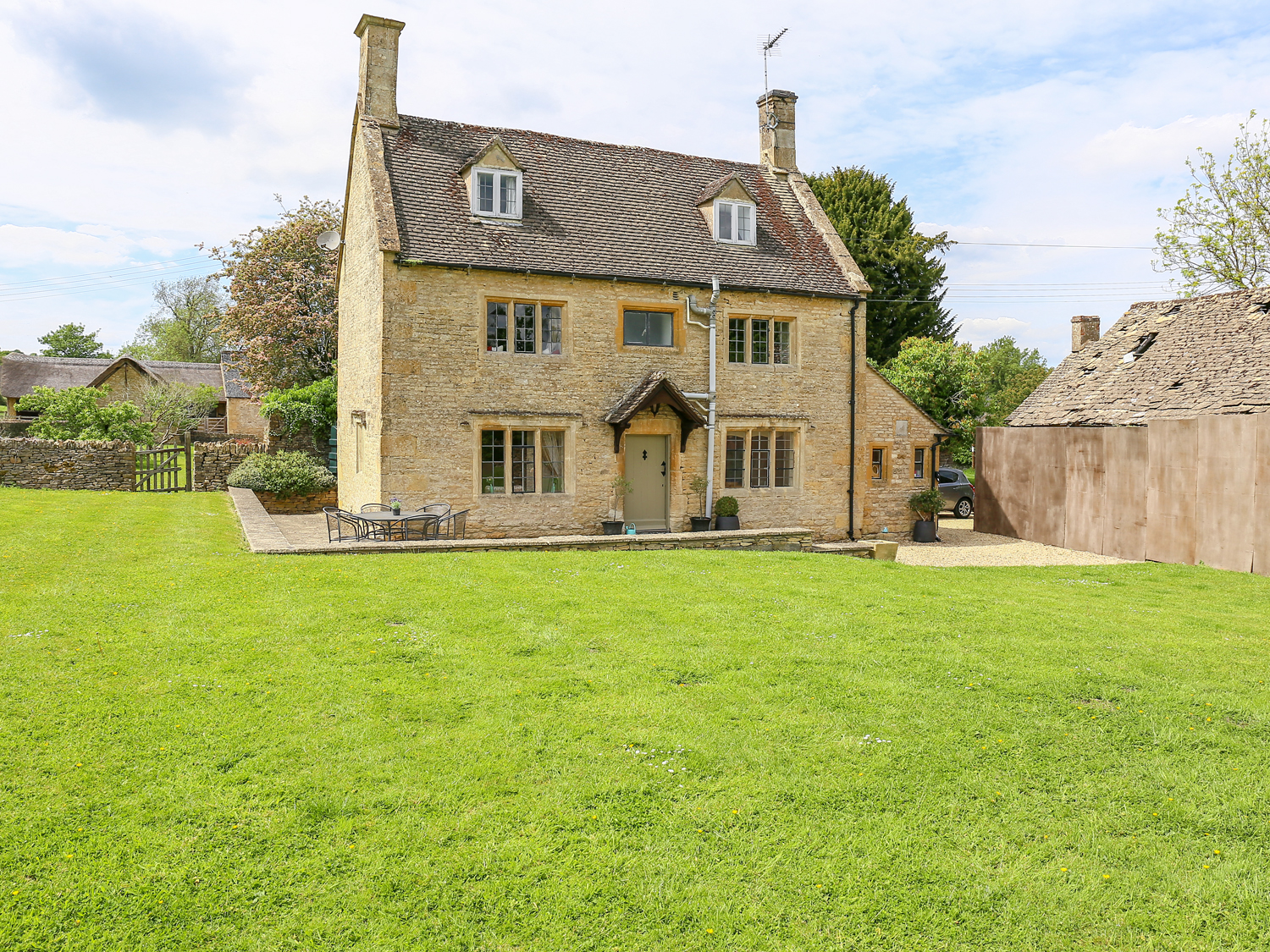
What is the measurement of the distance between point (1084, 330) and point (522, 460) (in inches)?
778

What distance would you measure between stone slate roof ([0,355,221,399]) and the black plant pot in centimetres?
5314

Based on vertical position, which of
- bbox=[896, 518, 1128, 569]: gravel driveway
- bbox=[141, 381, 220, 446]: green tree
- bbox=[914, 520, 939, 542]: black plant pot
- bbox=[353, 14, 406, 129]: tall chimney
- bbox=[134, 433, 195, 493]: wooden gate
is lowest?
bbox=[896, 518, 1128, 569]: gravel driveway

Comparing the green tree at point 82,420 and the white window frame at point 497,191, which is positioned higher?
the white window frame at point 497,191

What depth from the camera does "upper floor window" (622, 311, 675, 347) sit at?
20.3 m

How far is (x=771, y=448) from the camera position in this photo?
71.5 ft

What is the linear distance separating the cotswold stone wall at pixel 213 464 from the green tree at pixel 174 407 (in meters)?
15.9

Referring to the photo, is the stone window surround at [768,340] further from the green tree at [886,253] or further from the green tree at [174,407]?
the green tree at [174,407]

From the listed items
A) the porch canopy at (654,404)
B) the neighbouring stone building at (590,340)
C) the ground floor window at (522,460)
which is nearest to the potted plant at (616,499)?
the neighbouring stone building at (590,340)

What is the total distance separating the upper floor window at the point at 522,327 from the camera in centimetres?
1900

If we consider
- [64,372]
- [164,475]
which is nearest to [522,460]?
[164,475]

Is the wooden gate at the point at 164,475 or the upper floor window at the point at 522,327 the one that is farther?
the wooden gate at the point at 164,475

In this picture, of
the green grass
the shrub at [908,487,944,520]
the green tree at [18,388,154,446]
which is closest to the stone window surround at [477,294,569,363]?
the green grass

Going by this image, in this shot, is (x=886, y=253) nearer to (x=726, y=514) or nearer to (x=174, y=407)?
(x=726, y=514)

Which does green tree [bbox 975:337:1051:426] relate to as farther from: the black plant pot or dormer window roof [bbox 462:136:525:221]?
dormer window roof [bbox 462:136:525:221]
